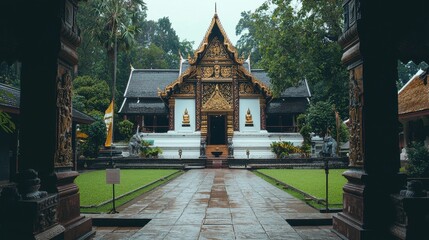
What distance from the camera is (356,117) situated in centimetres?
611

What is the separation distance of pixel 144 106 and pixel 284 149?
1200 centimetres

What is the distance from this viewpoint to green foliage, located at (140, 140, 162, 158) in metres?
28.9

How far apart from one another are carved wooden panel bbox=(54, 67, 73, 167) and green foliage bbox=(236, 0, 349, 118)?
19.7 meters

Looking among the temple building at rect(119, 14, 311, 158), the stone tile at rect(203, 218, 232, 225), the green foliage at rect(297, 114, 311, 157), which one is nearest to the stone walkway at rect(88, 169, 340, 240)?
the stone tile at rect(203, 218, 232, 225)

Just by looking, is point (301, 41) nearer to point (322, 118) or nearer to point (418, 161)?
point (322, 118)

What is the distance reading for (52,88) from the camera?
586cm

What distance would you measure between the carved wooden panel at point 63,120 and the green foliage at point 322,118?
2272 centimetres

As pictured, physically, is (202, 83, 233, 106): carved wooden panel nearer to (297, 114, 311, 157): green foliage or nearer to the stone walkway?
(297, 114, 311, 157): green foliage

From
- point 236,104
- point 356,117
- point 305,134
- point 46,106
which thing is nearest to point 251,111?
point 236,104

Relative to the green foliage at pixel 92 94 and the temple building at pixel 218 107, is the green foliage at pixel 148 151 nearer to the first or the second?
the temple building at pixel 218 107

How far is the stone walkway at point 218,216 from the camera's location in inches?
258

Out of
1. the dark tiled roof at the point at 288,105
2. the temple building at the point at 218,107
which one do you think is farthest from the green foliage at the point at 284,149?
the dark tiled roof at the point at 288,105

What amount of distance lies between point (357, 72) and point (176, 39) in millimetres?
64094

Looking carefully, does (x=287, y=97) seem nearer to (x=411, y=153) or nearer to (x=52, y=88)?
(x=411, y=153)
